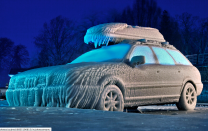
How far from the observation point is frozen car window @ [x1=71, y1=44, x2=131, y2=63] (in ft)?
21.0

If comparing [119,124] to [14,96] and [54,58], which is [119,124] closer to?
[14,96]

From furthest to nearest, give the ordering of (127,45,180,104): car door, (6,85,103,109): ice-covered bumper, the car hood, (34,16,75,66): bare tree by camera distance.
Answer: (34,16,75,66): bare tree, (127,45,180,104): car door, the car hood, (6,85,103,109): ice-covered bumper

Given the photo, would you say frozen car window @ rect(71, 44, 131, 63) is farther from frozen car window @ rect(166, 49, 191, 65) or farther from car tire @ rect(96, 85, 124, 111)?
frozen car window @ rect(166, 49, 191, 65)

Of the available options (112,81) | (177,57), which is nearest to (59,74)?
(112,81)

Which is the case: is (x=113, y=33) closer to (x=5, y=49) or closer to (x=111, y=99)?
(x=111, y=99)

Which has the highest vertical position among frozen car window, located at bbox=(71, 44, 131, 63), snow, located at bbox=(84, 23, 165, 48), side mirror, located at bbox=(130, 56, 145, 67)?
snow, located at bbox=(84, 23, 165, 48)

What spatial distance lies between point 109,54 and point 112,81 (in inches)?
44.0

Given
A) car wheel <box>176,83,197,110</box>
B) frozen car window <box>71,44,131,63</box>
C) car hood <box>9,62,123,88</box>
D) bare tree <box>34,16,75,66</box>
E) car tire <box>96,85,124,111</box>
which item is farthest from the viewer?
bare tree <box>34,16,75,66</box>

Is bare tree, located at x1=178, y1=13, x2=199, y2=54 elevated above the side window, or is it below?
above

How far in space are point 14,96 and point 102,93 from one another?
213 centimetres

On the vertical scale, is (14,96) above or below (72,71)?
below

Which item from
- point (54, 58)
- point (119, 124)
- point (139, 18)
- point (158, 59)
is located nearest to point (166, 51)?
point (158, 59)

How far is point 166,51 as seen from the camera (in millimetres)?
7727

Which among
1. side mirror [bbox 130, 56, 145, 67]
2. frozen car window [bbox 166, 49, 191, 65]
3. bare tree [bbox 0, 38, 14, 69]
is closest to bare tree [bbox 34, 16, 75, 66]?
bare tree [bbox 0, 38, 14, 69]
